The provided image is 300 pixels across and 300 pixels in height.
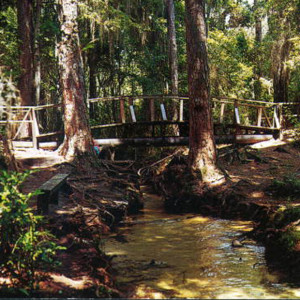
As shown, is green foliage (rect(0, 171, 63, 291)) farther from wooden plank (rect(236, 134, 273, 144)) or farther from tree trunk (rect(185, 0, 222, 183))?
wooden plank (rect(236, 134, 273, 144))

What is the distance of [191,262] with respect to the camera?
6.35m

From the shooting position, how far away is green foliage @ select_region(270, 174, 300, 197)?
9.08 metres

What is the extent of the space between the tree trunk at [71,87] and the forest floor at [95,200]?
0.67m

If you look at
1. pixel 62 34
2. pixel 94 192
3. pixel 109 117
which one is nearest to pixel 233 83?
pixel 109 117

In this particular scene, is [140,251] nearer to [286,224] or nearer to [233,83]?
[286,224]

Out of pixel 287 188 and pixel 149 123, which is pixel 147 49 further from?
pixel 287 188

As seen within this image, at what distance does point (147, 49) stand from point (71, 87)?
34.5 feet

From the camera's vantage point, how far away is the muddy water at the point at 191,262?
511cm

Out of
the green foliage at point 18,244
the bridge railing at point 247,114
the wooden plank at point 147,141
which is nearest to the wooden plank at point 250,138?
the bridge railing at point 247,114

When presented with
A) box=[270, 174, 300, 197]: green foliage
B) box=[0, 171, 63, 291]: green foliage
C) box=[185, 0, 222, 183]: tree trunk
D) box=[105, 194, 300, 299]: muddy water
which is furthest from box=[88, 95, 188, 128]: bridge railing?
box=[0, 171, 63, 291]: green foliage

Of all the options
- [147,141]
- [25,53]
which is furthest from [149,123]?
[25,53]

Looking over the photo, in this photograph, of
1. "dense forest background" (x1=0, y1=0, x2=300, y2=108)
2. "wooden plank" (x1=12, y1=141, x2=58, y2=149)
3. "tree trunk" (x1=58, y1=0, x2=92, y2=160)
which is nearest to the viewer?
"tree trunk" (x1=58, y1=0, x2=92, y2=160)

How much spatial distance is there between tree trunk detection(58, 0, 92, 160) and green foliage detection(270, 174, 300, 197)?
4729 millimetres

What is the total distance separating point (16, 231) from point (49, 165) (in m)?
6.19
